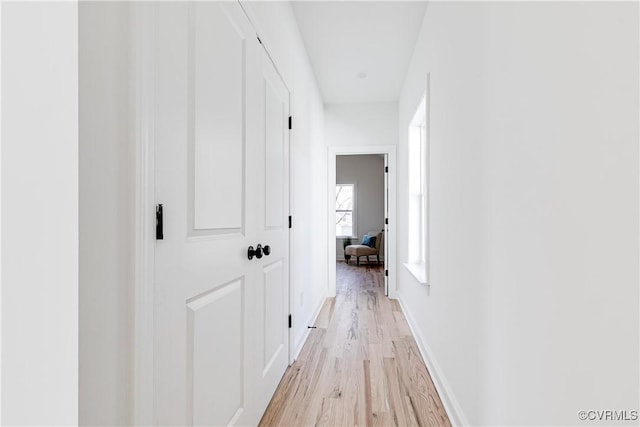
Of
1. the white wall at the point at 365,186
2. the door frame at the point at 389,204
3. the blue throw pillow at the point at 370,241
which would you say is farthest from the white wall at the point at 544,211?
the white wall at the point at 365,186

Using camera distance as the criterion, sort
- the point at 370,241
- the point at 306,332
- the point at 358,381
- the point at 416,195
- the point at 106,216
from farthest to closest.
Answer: the point at 370,241 < the point at 416,195 < the point at 306,332 < the point at 358,381 < the point at 106,216

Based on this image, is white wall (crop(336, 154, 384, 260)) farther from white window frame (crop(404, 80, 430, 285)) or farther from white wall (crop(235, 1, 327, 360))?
white window frame (crop(404, 80, 430, 285))

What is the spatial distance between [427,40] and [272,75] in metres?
1.35

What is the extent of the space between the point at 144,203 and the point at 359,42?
2956 mm

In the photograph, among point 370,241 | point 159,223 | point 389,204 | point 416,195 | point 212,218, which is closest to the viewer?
point 159,223

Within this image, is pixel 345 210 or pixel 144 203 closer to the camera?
pixel 144 203

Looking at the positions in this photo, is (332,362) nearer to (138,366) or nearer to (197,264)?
(197,264)

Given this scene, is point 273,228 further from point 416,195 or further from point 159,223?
point 416,195

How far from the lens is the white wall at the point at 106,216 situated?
701mm

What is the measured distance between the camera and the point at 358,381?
2232 mm

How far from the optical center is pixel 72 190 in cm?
52

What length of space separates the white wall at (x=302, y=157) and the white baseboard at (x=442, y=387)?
94 cm

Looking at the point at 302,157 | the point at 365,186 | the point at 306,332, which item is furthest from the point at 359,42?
the point at 365,186

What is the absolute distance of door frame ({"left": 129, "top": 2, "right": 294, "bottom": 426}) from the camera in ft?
2.65
